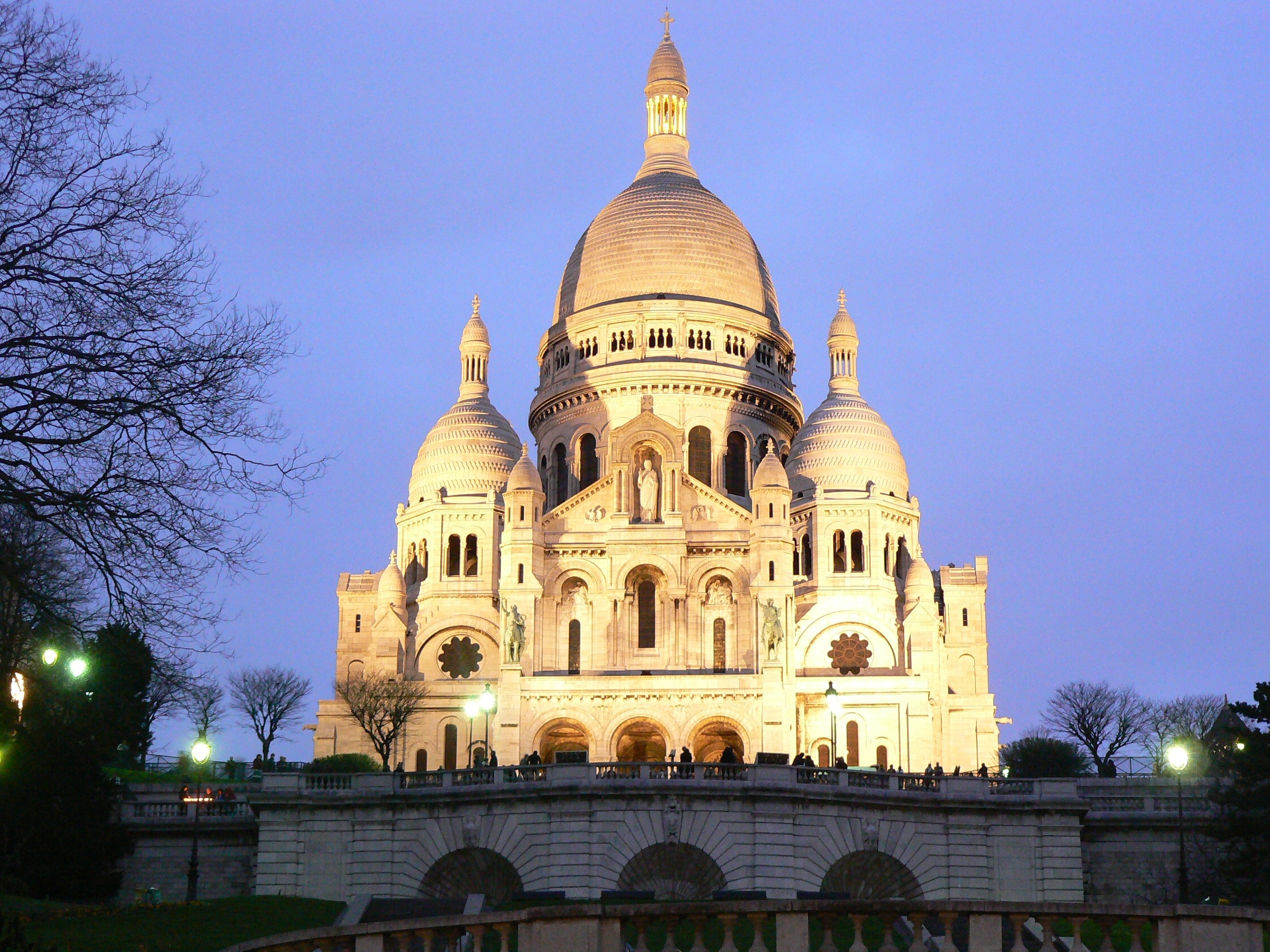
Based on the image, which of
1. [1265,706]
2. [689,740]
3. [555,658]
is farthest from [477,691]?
[1265,706]

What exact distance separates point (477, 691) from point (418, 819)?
140 ft

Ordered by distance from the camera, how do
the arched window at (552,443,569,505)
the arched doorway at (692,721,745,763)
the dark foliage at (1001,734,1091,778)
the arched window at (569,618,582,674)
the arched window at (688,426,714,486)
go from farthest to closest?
the arched window at (552,443,569,505) < the arched window at (688,426,714,486) < the arched window at (569,618,582,674) < the arched doorway at (692,721,745,763) < the dark foliage at (1001,734,1091,778)

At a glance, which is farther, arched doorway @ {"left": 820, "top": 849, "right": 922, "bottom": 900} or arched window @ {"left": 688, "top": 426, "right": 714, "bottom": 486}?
arched window @ {"left": 688, "top": 426, "right": 714, "bottom": 486}

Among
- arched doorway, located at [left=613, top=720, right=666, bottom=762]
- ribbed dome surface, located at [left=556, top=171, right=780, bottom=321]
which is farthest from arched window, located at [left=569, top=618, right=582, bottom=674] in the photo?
ribbed dome surface, located at [left=556, top=171, right=780, bottom=321]

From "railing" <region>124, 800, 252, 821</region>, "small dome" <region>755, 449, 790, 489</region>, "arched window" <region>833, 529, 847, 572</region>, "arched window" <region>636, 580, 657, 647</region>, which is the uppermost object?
"small dome" <region>755, 449, 790, 489</region>

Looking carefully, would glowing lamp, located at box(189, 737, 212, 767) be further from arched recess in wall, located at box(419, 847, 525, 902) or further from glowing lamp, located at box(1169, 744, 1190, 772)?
glowing lamp, located at box(1169, 744, 1190, 772)

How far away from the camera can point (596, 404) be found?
98.6 metres

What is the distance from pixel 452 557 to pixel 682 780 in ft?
177

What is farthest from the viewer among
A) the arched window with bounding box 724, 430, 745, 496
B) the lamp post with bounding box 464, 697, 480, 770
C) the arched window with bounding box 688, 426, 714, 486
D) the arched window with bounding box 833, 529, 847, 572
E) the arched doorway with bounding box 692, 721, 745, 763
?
the arched window with bounding box 724, 430, 745, 496

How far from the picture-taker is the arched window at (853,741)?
8500cm

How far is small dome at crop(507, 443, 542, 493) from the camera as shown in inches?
3433

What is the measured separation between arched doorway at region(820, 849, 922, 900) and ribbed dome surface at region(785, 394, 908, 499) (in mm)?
49477

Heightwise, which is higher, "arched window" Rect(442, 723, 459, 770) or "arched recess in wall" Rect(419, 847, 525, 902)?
"arched window" Rect(442, 723, 459, 770)

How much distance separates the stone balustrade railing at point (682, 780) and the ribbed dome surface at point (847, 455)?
4822 cm
